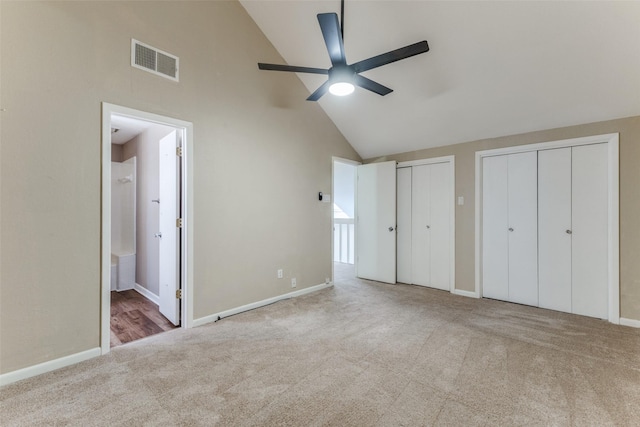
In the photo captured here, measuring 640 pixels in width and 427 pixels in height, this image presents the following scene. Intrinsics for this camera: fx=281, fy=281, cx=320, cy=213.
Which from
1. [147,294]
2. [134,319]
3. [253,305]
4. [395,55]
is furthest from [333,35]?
[147,294]

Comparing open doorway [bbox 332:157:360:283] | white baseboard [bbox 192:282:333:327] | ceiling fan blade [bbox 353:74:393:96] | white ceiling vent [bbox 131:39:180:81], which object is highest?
white ceiling vent [bbox 131:39:180:81]

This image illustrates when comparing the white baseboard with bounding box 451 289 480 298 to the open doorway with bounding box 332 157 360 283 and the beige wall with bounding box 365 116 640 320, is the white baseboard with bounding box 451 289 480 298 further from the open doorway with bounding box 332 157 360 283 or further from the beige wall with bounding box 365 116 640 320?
the open doorway with bounding box 332 157 360 283

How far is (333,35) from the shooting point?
2062 mm

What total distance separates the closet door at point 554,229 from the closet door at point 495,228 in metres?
0.38

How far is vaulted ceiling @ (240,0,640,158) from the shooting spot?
2.49m

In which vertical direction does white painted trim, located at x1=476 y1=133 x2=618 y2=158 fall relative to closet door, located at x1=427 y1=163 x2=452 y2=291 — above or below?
above

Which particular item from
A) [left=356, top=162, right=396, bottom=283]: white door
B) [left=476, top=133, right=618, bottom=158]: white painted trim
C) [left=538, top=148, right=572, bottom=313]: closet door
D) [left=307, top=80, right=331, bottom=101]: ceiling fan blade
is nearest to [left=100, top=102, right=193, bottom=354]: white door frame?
[left=307, top=80, right=331, bottom=101]: ceiling fan blade

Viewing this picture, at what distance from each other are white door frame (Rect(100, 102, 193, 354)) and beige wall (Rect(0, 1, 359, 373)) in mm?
50

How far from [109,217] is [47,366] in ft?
3.97

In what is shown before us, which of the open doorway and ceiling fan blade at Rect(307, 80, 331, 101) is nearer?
ceiling fan blade at Rect(307, 80, 331, 101)

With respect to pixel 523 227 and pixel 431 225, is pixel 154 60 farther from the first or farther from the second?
pixel 523 227

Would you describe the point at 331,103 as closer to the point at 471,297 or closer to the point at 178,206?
the point at 178,206

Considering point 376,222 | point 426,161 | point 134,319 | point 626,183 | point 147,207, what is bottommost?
point 134,319

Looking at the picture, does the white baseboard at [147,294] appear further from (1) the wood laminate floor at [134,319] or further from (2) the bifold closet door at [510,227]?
(2) the bifold closet door at [510,227]
